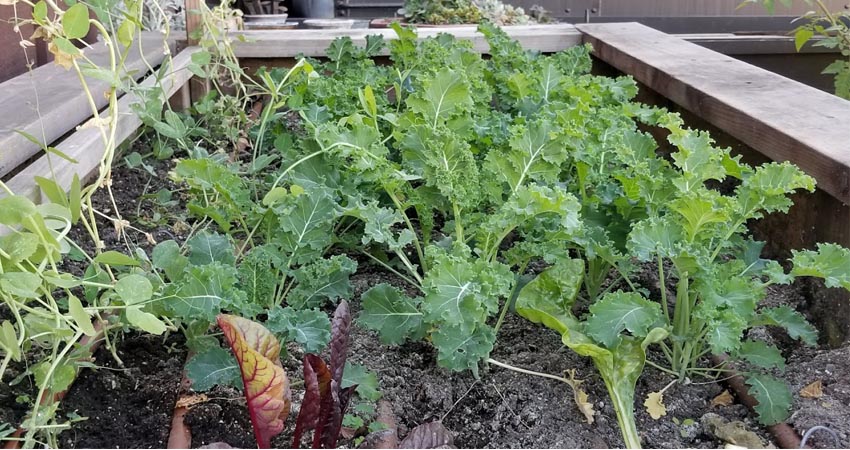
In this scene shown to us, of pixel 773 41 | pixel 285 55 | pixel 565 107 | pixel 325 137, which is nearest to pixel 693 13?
pixel 773 41

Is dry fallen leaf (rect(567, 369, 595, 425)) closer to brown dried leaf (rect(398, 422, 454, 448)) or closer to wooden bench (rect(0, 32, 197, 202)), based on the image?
brown dried leaf (rect(398, 422, 454, 448))

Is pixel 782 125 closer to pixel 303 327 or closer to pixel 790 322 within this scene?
pixel 790 322

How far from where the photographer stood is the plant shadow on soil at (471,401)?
1.45 m

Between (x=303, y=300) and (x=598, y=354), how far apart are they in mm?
602

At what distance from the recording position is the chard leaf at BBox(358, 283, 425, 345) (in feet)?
5.39

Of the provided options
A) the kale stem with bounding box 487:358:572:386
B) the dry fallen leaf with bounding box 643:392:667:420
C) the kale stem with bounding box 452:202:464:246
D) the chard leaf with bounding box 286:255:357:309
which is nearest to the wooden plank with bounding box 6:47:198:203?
the chard leaf with bounding box 286:255:357:309

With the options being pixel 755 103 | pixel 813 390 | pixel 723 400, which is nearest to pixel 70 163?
pixel 723 400

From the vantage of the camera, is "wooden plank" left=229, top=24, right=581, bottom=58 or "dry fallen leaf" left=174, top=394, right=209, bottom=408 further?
"wooden plank" left=229, top=24, right=581, bottom=58

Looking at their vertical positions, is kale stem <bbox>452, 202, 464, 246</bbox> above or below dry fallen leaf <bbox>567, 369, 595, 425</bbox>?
above

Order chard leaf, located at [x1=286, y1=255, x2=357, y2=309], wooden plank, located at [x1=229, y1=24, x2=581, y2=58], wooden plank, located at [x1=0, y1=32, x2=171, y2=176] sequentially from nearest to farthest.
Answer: chard leaf, located at [x1=286, y1=255, x2=357, y2=309] < wooden plank, located at [x1=0, y1=32, x2=171, y2=176] < wooden plank, located at [x1=229, y1=24, x2=581, y2=58]

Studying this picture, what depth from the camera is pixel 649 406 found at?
1.54m

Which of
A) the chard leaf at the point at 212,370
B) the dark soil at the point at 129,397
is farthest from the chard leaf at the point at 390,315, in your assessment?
the dark soil at the point at 129,397

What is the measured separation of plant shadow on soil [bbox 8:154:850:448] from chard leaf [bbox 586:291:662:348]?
166mm

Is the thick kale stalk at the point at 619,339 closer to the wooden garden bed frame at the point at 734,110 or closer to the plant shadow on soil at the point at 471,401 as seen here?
the plant shadow on soil at the point at 471,401
